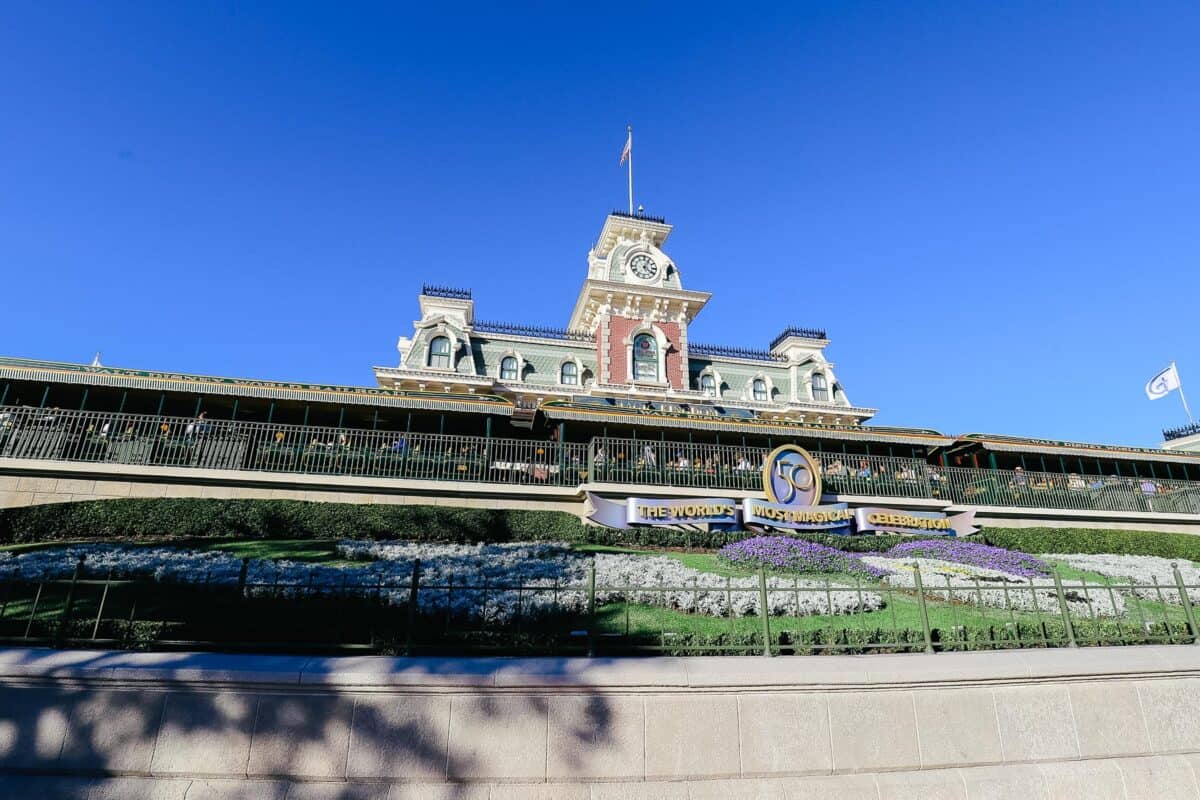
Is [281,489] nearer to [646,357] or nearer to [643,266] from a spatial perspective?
[646,357]

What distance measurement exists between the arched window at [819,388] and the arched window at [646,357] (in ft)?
35.3

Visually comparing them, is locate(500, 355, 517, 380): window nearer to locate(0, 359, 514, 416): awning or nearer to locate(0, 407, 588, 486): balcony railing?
locate(0, 359, 514, 416): awning

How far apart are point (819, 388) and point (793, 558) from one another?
84.9ft

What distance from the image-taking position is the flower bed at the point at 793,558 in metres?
13.9

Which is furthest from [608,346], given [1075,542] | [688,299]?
[1075,542]

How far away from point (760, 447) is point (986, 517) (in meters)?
9.07

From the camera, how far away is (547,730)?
201 inches

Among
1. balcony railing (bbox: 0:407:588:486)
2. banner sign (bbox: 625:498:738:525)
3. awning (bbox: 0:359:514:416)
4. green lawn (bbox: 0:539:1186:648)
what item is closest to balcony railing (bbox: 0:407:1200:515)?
balcony railing (bbox: 0:407:588:486)

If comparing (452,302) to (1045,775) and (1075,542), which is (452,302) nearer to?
(1075,542)

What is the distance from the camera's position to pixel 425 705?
16.7 feet

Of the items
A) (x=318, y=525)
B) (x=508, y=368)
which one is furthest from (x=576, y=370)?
(x=318, y=525)

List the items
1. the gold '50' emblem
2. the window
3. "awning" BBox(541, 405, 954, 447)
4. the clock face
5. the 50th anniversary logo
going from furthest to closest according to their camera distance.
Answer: the clock face, the window, "awning" BBox(541, 405, 954, 447), the gold '50' emblem, the 50th anniversary logo

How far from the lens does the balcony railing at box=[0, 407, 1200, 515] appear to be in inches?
670

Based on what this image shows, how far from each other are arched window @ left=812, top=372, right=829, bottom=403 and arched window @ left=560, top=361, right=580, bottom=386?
49.3 feet
